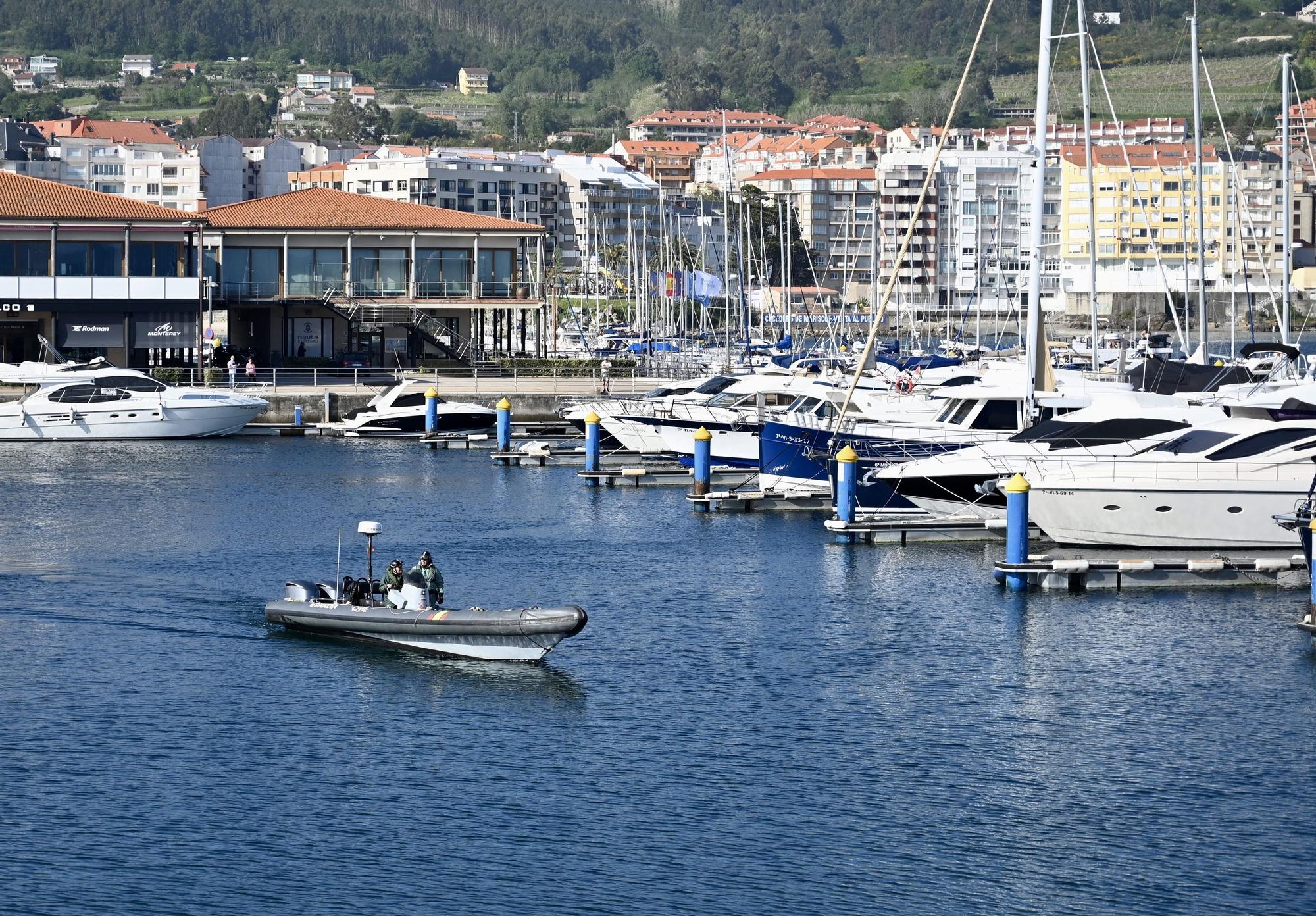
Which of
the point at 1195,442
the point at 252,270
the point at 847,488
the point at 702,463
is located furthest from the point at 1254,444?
the point at 252,270

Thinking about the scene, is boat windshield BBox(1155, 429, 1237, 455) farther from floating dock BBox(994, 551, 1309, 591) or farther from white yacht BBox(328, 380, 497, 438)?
white yacht BBox(328, 380, 497, 438)

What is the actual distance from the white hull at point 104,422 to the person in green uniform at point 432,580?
35.4 meters

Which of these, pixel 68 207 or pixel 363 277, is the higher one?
pixel 68 207

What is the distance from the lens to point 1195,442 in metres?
38.6

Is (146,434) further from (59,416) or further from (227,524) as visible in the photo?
(227,524)

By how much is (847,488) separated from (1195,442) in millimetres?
7259

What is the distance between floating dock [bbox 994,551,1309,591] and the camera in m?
35.4

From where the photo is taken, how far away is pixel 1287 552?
3806cm

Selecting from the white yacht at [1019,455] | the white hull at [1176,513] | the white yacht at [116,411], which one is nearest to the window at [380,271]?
the white yacht at [116,411]

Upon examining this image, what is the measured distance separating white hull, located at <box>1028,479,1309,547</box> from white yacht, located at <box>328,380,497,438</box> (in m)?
32.0

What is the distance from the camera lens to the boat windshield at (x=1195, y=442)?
38.3 m

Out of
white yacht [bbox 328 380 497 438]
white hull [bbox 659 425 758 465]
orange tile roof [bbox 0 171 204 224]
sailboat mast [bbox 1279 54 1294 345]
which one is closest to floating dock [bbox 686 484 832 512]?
white hull [bbox 659 425 758 465]

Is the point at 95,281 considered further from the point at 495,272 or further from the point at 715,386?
the point at 715,386

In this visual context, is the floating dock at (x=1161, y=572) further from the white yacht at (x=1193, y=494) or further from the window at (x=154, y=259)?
the window at (x=154, y=259)
